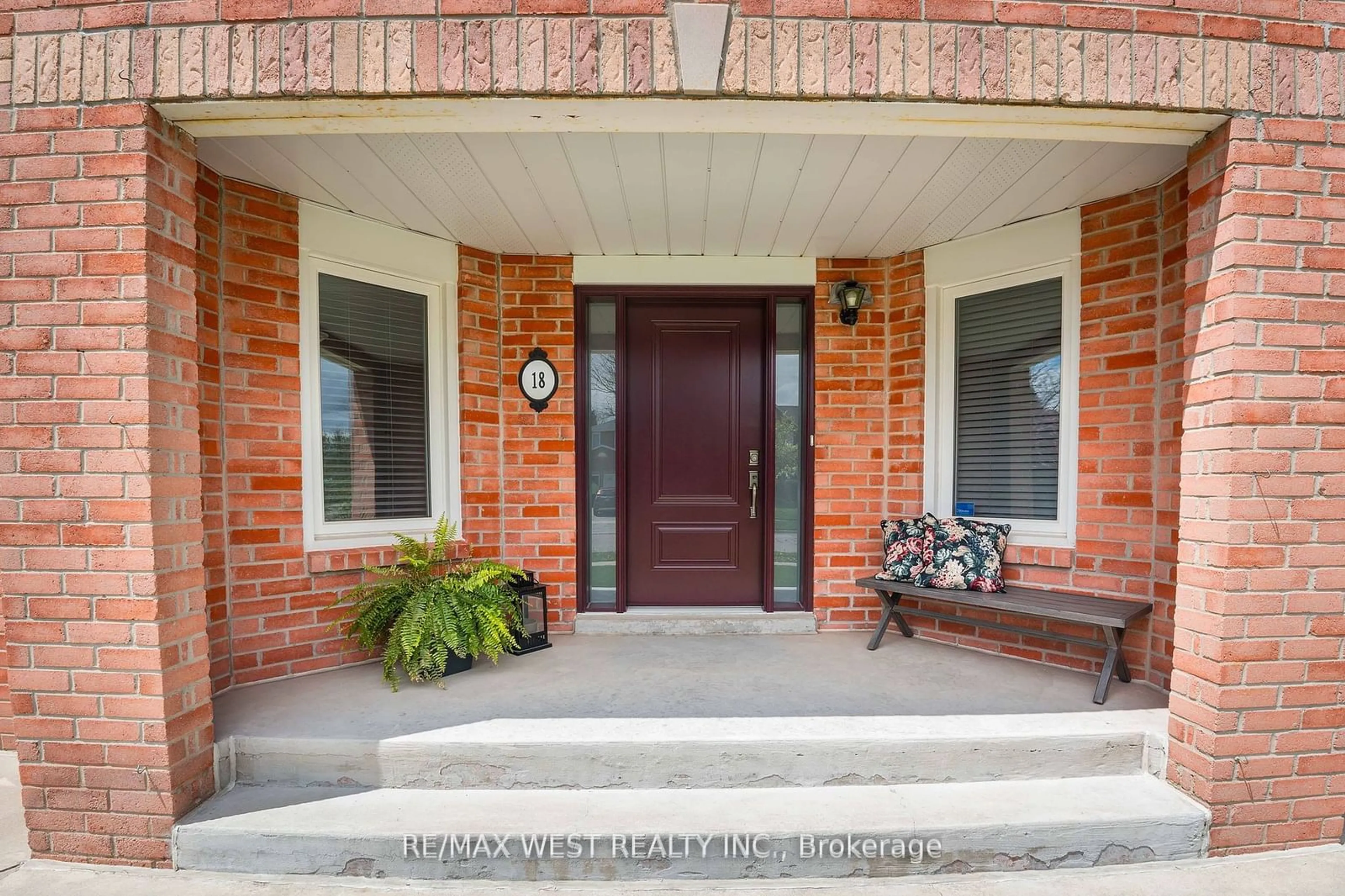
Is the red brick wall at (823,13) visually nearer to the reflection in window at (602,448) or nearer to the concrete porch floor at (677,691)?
the reflection in window at (602,448)

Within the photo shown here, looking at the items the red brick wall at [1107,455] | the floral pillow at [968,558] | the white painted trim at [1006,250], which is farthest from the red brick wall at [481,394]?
the white painted trim at [1006,250]

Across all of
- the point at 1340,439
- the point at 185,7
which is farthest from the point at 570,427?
the point at 1340,439

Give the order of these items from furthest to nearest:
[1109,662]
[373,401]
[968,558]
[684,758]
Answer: [373,401] < [968,558] < [1109,662] < [684,758]

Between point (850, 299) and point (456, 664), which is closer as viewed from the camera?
point (456, 664)

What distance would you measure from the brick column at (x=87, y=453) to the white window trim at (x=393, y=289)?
1.04 m

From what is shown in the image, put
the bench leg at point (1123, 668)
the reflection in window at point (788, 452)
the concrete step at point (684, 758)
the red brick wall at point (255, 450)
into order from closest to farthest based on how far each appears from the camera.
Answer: the concrete step at point (684, 758) < the red brick wall at point (255, 450) < the bench leg at point (1123, 668) < the reflection in window at point (788, 452)

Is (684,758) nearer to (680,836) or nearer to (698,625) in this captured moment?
(680,836)

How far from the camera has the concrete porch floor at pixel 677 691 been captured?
2.45 meters

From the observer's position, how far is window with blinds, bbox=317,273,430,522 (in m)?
3.12

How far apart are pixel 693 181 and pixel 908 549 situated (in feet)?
7.35

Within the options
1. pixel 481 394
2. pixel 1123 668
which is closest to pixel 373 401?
pixel 481 394

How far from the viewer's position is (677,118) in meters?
2.02

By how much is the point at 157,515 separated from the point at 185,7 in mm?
1626

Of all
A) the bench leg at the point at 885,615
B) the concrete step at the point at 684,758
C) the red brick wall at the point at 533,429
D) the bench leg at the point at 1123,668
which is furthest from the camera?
the red brick wall at the point at 533,429
